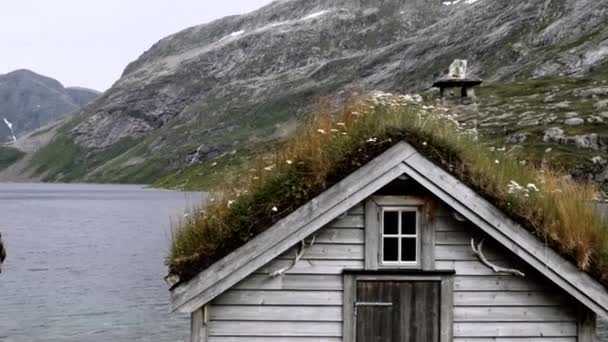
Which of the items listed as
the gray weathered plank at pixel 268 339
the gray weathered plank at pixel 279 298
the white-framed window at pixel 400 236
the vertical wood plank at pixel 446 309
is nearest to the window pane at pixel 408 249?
the white-framed window at pixel 400 236

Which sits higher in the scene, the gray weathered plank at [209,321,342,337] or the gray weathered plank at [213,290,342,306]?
the gray weathered plank at [213,290,342,306]

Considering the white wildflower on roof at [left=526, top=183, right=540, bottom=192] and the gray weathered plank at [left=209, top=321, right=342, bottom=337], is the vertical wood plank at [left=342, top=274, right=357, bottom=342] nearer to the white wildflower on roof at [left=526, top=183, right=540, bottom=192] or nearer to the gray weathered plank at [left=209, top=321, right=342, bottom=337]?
the gray weathered plank at [left=209, top=321, right=342, bottom=337]

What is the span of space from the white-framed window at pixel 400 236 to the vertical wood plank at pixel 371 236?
9 cm

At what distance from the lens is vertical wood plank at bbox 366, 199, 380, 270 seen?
32.6 ft

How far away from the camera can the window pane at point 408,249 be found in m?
10.1

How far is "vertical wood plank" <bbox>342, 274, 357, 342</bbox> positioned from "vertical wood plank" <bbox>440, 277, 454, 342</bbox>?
1.17 meters

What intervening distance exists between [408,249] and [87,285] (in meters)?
40.4

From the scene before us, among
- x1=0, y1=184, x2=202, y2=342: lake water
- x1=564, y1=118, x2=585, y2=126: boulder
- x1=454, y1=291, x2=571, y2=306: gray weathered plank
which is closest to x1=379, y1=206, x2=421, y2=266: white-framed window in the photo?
x1=454, y1=291, x2=571, y2=306: gray weathered plank

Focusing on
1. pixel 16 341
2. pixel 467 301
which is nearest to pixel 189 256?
pixel 467 301

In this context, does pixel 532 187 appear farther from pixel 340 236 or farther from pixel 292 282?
pixel 292 282

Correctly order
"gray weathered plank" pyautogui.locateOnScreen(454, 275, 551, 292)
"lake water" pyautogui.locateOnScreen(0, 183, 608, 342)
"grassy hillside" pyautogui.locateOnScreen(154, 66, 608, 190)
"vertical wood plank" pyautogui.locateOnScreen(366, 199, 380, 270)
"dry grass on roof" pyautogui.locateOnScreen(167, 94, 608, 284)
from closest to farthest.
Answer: "dry grass on roof" pyautogui.locateOnScreen(167, 94, 608, 284) → "vertical wood plank" pyautogui.locateOnScreen(366, 199, 380, 270) → "gray weathered plank" pyautogui.locateOnScreen(454, 275, 551, 292) → "lake water" pyautogui.locateOnScreen(0, 183, 608, 342) → "grassy hillside" pyautogui.locateOnScreen(154, 66, 608, 190)

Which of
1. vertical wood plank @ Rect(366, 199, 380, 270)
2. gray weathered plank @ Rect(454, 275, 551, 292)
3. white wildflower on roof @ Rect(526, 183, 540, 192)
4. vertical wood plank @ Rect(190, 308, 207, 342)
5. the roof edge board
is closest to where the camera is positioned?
the roof edge board

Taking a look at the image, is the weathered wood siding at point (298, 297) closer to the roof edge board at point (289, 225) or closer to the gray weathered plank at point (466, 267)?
the roof edge board at point (289, 225)

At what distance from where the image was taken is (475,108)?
1326cm
